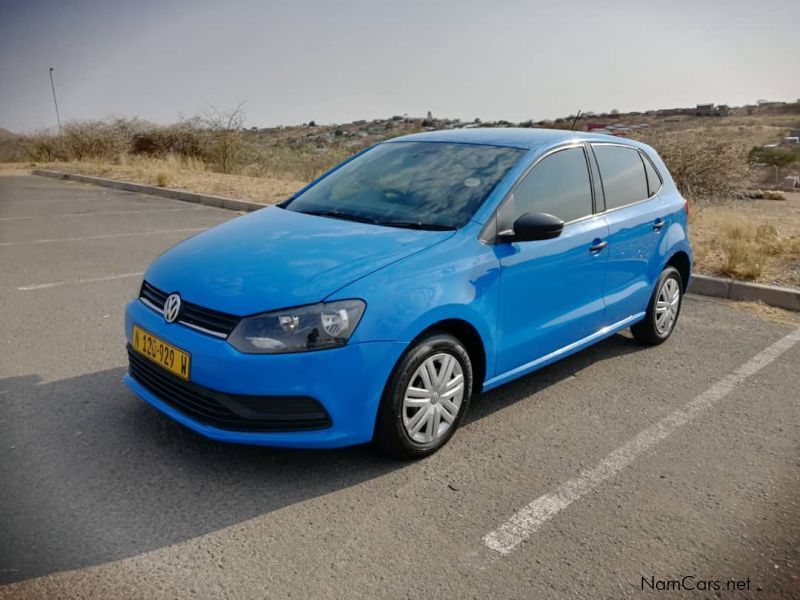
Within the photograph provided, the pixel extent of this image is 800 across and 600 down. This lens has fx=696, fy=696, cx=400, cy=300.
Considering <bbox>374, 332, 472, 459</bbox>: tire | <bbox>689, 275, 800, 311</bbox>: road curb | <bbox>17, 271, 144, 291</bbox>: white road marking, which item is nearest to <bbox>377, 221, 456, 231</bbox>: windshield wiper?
<bbox>374, 332, 472, 459</bbox>: tire

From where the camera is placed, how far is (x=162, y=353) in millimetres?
3354

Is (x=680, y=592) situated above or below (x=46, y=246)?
below

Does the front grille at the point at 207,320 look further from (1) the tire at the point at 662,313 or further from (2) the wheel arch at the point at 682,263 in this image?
(2) the wheel arch at the point at 682,263

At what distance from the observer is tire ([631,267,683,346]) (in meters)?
5.34

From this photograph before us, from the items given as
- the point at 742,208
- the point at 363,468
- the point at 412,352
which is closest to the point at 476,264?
the point at 412,352

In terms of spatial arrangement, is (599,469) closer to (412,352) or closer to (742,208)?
(412,352)

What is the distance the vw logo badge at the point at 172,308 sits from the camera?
332 centimetres

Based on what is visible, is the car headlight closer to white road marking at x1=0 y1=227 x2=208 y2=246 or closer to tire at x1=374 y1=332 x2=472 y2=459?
tire at x1=374 y1=332 x2=472 y2=459

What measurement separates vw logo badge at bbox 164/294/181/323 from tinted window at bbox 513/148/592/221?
1.91 metres

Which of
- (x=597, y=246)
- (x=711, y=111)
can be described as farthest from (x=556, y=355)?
(x=711, y=111)

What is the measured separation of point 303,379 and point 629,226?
2.81 m

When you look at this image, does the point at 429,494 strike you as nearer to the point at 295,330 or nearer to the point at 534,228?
the point at 295,330

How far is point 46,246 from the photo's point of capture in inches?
345

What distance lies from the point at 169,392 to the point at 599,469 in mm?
2201
